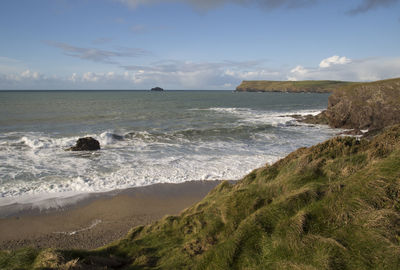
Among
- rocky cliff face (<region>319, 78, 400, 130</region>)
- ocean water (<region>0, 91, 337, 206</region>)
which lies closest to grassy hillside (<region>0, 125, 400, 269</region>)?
ocean water (<region>0, 91, 337, 206</region>)

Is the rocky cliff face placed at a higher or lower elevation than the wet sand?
higher

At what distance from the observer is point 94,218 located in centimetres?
1036

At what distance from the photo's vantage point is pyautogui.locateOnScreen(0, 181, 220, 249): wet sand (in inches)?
351

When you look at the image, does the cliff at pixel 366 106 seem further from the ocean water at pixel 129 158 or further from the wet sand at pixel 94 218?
the wet sand at pixel 94 218

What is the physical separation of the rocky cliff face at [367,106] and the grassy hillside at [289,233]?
32818 millimetres

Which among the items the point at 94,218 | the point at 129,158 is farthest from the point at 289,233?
the point at 129,158

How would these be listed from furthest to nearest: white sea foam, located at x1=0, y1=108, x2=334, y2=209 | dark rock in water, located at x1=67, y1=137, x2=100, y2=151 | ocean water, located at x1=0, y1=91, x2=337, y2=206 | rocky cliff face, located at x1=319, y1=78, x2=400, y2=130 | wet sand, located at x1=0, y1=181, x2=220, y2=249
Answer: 1. rocky cliff face, located at x1=319, y1=78, x2=400, y2=130
2. dark rock in water, located at x1=67, y1=137, x2=100, y2=151
3. ocean water, located at x1=0, y1=91, x2=337, y2=206
4. white sea foam, located at x1=0, y1=108, x2=334, y2=209
5. wet sand, located at x1=0, y1=181, x2=220, y2=249

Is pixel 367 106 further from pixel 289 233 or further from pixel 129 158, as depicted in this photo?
pixel 289 233

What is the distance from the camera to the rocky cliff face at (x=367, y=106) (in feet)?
107

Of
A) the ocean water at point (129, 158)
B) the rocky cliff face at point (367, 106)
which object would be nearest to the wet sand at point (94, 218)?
the ocean water at point (129, 158)

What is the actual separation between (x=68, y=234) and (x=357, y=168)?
9360mm

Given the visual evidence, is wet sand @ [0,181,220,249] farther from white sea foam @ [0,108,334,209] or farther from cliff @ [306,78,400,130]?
cliff @ [306,78,400,130]

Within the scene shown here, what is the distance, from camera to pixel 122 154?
20172 mm

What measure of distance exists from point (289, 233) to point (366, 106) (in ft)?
123
